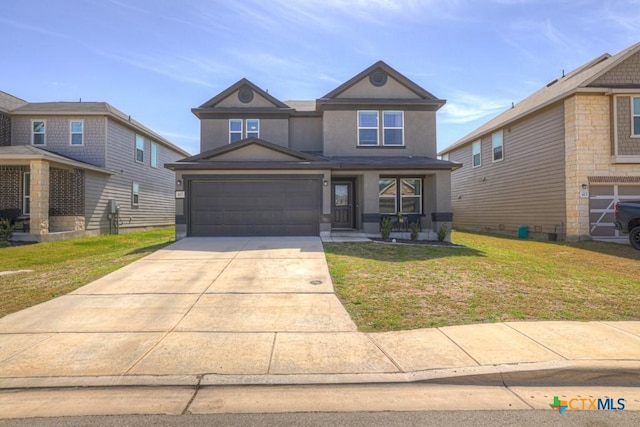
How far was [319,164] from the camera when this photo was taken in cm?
1437

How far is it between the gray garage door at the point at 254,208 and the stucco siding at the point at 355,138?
2966mm

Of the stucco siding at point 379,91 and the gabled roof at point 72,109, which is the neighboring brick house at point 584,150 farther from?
the gabled roof at point 72,109

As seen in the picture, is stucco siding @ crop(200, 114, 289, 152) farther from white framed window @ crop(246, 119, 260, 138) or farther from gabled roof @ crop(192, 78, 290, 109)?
gabled roof @ crop(192, 78, 290, 109)

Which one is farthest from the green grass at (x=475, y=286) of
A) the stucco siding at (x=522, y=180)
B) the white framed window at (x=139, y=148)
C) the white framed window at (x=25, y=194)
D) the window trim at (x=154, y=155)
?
the window trim at (x=154, y=155)

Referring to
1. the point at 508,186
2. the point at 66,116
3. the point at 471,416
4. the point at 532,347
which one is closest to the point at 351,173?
the point at 508,186

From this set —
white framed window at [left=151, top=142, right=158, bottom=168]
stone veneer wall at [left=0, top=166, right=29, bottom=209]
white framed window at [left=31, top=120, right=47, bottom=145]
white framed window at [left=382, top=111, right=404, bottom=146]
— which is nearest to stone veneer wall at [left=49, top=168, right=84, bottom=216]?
stone veneer wall at [left=0, top=166, right=29, bottom=209]

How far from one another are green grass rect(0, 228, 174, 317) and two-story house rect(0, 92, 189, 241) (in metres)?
2.62

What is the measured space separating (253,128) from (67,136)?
10.4 meters

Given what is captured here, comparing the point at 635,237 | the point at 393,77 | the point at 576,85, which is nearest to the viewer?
the point at 635,237

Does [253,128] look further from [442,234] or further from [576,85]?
[576,85]

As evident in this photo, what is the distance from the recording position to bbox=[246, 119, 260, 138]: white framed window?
17.5 metres

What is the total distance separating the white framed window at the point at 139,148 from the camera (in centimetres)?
2303

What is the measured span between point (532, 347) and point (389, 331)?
1.83m

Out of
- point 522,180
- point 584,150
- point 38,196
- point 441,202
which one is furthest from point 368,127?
point 38,196
